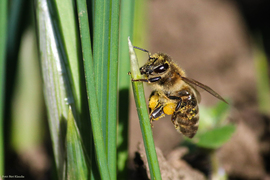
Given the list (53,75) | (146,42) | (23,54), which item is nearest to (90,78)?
(53,75)

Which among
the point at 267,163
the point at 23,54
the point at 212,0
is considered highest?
the point at 212,0

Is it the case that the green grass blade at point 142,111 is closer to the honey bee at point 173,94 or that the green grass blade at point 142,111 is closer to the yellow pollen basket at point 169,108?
the honey bee at point 173,94

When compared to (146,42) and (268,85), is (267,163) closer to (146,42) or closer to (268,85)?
(268,85)

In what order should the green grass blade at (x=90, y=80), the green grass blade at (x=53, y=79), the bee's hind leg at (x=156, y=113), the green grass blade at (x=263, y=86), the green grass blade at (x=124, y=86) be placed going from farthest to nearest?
the green grass blade at (x=263, y=86) → the bee's hind leg at (x=156, y=113) → the green grass blade at (x=124, y=86) → the green grass blade at (x=53, y=79) → the green grass blade at (x=90, y=80)

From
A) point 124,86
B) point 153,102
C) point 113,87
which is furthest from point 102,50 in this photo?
point 153,102

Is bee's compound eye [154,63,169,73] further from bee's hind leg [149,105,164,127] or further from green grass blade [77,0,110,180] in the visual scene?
green grass blade [77,0,110,180]

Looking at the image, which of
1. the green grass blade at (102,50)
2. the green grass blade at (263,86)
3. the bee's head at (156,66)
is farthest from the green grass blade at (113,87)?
the green grass blade at (263,86)

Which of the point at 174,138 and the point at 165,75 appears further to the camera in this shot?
the point at 174,138

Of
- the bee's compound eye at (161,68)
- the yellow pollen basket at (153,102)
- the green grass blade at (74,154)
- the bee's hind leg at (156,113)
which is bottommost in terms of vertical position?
the green grass blade at (74,154)
